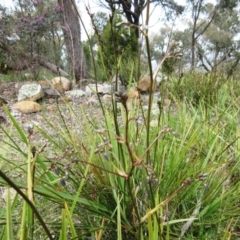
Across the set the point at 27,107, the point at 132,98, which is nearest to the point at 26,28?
the point at 27,107

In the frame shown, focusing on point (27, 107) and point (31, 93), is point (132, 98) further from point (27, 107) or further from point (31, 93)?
point (31, 93)

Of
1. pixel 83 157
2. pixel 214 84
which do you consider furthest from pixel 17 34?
pixel 83 157

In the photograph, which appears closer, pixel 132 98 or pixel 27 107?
pixel 132 98

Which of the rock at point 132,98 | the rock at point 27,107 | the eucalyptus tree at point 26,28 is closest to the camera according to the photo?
the rock at point 132,98

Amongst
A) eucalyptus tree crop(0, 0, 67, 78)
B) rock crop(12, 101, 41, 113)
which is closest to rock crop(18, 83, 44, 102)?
rock crop(12, 101, 41, 113)

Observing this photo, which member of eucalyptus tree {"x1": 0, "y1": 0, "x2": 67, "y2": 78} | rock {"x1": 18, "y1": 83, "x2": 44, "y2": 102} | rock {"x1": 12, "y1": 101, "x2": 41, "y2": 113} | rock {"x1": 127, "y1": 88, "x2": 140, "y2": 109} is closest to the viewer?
rock {"x1": 127, "y1": 88, "x2": 140, "y2": 109}

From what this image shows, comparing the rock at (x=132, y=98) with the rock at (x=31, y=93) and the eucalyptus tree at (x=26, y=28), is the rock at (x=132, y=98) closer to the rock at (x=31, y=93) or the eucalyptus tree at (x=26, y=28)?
the rock at (x=31, y=93)

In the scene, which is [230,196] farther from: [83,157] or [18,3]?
[18,3]

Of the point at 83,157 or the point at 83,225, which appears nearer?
the point at 83,225

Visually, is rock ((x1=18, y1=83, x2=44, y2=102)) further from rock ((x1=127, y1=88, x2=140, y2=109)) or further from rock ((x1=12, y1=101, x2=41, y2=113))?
rock ((x1=127, y1=88, x2=140, y2=109))

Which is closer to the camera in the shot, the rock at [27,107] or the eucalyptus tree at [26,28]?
the rock at [27,107]

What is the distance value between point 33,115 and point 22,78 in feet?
10.2

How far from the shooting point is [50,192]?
0.74m

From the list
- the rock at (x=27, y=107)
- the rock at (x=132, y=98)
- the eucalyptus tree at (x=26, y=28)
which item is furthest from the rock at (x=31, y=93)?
the rock at (x=132, y=98)
